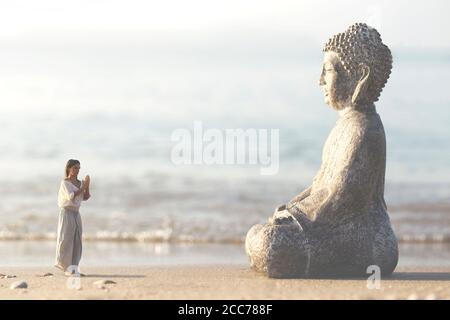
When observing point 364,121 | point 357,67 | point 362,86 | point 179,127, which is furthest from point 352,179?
point 179,127

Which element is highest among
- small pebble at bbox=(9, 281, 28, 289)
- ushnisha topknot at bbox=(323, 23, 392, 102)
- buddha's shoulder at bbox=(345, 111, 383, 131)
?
ushnisha topknot at bbox=(323, 23, 392, 102)

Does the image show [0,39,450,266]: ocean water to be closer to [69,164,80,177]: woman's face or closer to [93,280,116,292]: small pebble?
[69,164,80,177]: woman's face

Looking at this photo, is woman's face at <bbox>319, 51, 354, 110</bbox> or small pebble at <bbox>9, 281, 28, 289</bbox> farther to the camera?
woman's face at <bbox>319, 51, 354, 110</bbox>

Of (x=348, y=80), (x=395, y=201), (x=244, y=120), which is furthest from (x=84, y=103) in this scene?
(x=348, y=80)

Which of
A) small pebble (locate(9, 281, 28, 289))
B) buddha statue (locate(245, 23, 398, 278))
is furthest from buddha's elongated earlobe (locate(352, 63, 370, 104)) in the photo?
small pebble (locate(9, 281, 28, 289))

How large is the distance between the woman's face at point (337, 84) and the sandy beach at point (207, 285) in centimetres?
175

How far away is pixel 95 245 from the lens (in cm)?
1647

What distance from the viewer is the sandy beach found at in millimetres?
10469

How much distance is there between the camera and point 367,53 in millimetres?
11680

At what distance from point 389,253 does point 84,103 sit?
3001 cm

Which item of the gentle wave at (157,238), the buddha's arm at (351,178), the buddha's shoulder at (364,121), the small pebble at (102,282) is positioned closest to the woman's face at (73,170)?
the small pebble at (102,282)

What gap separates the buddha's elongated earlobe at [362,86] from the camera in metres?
11.7

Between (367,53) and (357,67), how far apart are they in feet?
0.54

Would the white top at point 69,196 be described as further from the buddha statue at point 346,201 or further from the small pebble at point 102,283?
the buddha statue at point 346,201
